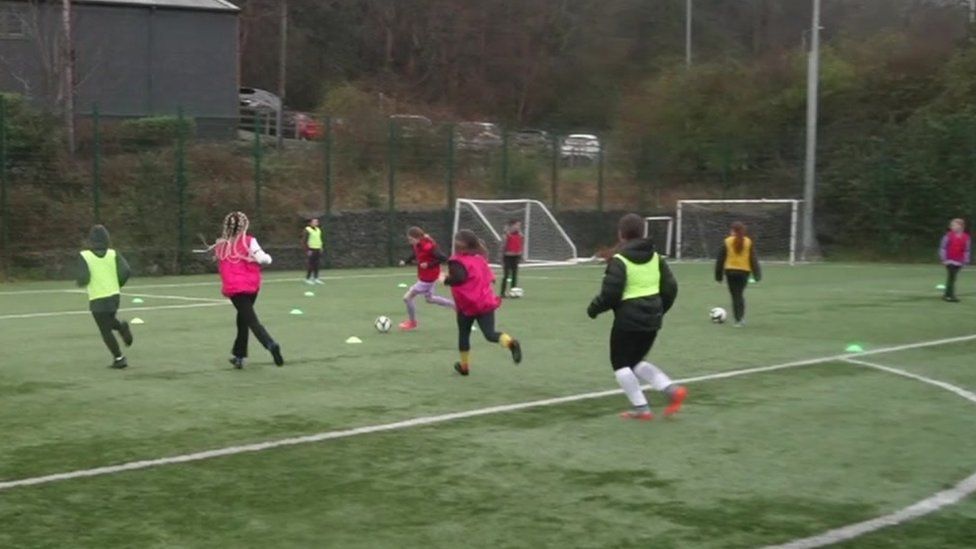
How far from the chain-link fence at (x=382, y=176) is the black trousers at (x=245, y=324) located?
58.5 ft

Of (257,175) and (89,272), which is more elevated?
(257,175)

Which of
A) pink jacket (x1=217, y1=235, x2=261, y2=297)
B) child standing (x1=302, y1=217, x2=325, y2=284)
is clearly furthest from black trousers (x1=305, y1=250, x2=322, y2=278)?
pink jacket (x1=217, y1=235, x2=261, y2=297)

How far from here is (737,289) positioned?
19.9 m

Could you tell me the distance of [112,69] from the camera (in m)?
45.2

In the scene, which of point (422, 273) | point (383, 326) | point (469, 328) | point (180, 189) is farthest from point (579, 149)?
point (469, 328)

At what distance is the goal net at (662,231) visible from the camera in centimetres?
4467

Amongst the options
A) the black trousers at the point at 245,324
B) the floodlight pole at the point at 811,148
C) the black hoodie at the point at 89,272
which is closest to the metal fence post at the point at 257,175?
the floodlight pole at the point at 811,148

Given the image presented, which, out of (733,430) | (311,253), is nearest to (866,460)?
(733,430)

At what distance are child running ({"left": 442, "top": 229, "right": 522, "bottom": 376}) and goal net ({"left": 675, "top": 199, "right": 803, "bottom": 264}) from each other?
29.5m

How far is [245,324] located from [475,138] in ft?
92.3

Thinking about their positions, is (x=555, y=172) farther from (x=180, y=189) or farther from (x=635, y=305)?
(x=635, y=305)

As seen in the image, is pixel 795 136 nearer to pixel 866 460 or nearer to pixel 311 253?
pixel 311 253

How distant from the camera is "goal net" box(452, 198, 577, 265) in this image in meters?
39.7

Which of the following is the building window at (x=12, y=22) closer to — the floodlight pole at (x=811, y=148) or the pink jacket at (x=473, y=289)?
the floodlight pole at (x=811, y=148)
